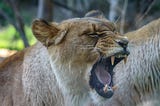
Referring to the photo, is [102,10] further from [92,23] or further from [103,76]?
[92,23]

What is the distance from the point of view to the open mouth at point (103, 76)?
4725 millimetres

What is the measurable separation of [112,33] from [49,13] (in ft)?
14.0

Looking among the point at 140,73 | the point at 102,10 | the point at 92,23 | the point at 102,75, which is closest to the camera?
the point at 92,23

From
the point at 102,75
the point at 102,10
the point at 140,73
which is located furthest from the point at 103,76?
the point at 102,10

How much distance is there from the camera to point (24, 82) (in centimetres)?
504

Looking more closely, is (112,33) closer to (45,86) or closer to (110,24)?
(110,24)

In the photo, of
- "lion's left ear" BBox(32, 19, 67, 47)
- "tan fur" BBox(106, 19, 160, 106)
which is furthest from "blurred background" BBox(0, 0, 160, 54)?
"lion's left ear" BBox(32, 19, 67, 47)

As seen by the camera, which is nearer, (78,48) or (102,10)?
(78,48)

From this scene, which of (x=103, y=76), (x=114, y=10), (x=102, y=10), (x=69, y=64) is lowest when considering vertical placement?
(x=103, y=76)

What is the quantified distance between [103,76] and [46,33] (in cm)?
63

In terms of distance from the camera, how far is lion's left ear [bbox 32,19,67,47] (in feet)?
15.2

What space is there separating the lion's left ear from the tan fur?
1363 millimetres

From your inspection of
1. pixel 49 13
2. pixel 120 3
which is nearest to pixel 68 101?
pixel 49 13

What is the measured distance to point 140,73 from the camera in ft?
19.3
